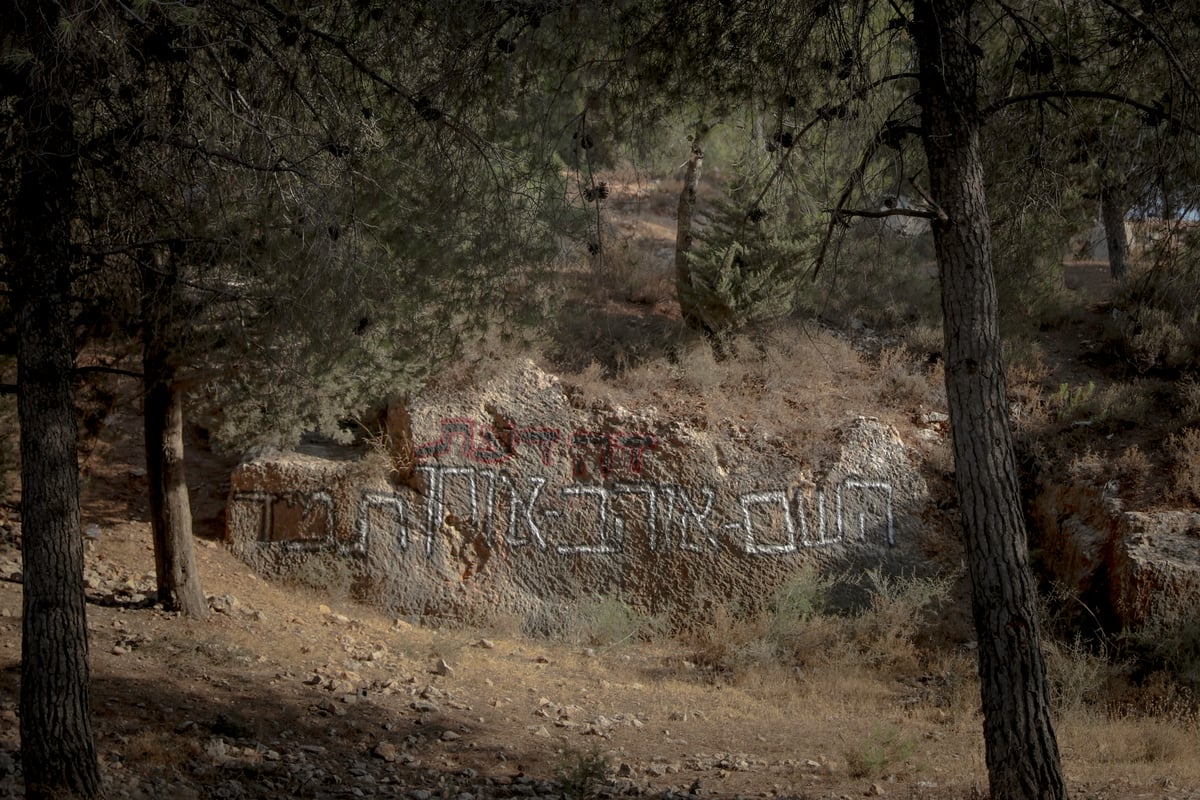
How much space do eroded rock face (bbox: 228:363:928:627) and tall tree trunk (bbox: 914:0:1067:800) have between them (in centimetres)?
636

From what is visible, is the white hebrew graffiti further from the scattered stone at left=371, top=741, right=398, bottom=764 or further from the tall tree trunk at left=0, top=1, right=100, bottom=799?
the tall tree trunk at left=0, top=1, right=100, bottom=799

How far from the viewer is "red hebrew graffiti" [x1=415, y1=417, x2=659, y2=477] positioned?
1209 centimetres

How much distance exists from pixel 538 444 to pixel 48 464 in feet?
24.3

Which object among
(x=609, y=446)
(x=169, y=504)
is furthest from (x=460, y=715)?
(x=609, y=446)

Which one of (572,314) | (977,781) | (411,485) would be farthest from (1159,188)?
(572,314)

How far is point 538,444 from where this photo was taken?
12.2 meters

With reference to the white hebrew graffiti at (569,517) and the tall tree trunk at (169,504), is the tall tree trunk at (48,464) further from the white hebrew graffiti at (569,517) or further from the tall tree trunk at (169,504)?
the white hebrew graffiti at (569,517)

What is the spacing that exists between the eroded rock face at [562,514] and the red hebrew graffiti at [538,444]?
0.06 feet

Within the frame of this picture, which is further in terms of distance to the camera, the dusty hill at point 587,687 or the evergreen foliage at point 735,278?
the evergreen foliage at point 735,278

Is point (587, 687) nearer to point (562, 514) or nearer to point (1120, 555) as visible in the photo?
point (562, 514)

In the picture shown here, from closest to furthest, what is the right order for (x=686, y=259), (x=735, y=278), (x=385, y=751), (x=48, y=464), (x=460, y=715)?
(x=48, y=464)
(x=385, y=751)
(x=460, y=715)
(x=735, y=278)
(x=686, y=259)

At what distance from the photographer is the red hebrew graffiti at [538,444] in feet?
39.7

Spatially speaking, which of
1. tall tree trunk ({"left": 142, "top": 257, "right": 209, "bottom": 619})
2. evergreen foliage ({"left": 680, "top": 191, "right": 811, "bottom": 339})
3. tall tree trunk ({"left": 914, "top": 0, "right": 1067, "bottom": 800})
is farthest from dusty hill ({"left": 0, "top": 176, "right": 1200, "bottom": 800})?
tall tree trunk ({"left": 914, "top": 0, "right": 1067, "bottom": 800})

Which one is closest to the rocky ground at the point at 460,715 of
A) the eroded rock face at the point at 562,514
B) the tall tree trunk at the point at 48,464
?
the tall tree trunk at the point at 48,464
